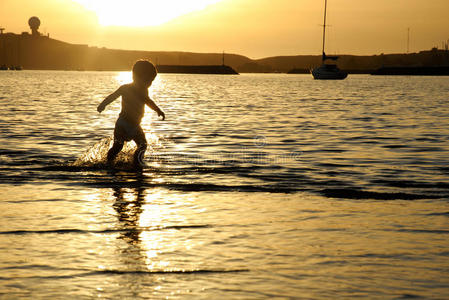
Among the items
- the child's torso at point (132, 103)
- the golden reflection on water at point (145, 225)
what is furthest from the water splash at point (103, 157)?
the golden reflection on water at point (145, 225)

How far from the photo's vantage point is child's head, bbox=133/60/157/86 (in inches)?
414

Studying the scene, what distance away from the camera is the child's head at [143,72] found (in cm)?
1052

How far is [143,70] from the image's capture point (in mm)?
10531

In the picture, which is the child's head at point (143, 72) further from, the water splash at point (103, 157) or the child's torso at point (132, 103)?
the water splash at point (103, 157)

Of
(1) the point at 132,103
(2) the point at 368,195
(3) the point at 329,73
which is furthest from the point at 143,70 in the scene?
(3) the point at 329,73

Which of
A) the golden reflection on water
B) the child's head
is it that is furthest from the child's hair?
the golden reflection on water

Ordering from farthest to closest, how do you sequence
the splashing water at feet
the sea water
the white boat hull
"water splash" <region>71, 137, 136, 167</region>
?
the white boat hull → "water splash" <region>71, 137, 136, 167</region> → the splashing water at feet → the sea water

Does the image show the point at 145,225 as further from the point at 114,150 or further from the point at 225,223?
the point at 114,150

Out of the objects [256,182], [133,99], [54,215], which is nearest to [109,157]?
[133,99]

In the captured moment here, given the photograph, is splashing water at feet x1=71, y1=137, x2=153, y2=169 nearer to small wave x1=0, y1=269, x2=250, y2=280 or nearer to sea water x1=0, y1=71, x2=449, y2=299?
sea water x1=0, y1=71, x2=449, y2=299

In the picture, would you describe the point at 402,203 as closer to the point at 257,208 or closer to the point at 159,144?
the point at 257,208

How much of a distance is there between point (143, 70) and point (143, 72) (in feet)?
0.11

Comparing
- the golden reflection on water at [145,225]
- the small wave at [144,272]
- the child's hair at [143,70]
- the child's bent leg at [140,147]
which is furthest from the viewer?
the child's bent leg at [140,147]

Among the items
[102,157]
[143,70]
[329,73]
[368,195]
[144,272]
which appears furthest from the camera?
[329,73]
